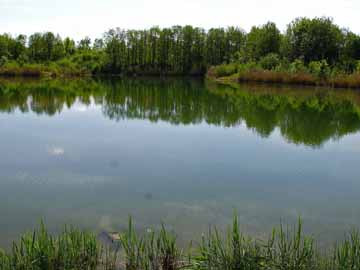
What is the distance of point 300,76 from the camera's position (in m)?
36.8

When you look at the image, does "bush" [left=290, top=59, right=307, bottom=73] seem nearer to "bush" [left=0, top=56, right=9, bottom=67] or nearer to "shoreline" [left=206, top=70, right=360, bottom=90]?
"shoreline" [left=206, top=70, right=360, bottom=90]

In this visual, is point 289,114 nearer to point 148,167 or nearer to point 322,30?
point 148,167

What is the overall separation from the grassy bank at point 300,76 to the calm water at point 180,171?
59.6 feet

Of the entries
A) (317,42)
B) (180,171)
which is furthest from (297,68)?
(180,171)

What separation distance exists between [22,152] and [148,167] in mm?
3465

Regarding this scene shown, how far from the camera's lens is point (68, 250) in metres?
4.06

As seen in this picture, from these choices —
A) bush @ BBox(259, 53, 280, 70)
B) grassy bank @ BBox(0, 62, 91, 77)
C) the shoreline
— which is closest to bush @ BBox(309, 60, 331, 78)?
the shoreline

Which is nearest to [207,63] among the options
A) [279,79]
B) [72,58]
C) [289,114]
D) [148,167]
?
[72,58]

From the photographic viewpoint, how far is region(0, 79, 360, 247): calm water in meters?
6.31

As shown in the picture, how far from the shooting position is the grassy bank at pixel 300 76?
33.8 m

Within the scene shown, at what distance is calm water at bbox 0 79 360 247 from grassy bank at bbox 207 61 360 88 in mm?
18167

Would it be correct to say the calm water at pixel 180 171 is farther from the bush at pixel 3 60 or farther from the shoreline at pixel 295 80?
the bush at pixel 3 60

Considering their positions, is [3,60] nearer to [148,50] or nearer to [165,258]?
[148,50]

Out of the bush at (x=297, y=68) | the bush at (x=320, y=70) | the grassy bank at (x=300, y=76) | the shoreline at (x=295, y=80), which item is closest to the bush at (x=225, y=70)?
the grassy bank at (x=300, y=76)
